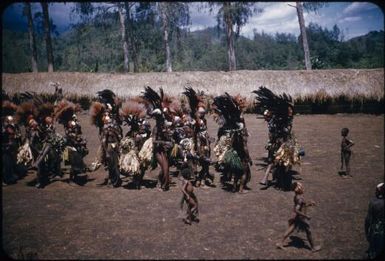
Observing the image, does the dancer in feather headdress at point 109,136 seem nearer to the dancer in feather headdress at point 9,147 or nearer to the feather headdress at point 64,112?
the feather headdress at point 64,112

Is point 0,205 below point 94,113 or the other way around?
below

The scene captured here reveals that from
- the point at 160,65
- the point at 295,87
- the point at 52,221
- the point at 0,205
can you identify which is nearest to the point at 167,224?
the point at 52,221

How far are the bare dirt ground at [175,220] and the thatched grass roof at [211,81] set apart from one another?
11.8m

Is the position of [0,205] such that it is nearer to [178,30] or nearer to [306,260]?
[306,260]

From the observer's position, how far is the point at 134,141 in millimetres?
9484

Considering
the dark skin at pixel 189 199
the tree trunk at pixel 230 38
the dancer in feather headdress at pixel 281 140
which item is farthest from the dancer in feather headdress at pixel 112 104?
the tree trunk at pixel 230 38

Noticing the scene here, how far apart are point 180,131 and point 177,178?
1.50 metres

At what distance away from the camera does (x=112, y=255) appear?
19.9 ft

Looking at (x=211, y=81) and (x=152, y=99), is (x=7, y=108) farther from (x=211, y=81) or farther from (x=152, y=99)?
(x=211, y=81)

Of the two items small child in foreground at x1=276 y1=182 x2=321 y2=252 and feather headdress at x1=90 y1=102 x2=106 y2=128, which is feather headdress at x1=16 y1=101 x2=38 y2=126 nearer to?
feather headdress at x1=90 y1=102 x2=106 y2=128

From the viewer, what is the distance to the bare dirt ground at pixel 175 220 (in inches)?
244

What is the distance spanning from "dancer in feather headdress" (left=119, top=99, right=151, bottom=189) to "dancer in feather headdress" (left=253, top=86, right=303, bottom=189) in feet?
11.1

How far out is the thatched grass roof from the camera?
2238cm

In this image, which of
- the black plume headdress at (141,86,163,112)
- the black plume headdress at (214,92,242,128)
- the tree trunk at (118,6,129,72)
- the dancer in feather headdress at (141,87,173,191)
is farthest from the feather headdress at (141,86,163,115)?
the tree trunk at (118,6,129,72)
